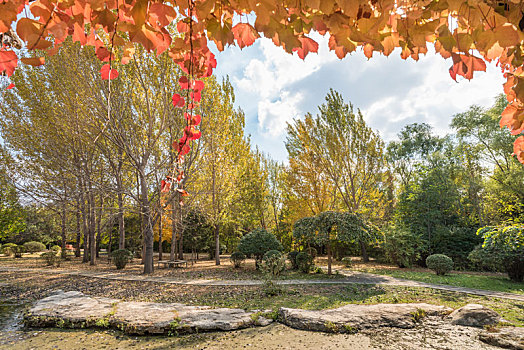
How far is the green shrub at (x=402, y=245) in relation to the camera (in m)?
12.4

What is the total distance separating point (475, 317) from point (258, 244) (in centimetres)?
820

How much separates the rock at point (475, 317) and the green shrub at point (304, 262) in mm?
5845

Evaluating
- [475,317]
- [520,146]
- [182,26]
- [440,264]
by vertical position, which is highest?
[182,26]

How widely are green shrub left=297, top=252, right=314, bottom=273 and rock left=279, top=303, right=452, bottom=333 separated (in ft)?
17.0

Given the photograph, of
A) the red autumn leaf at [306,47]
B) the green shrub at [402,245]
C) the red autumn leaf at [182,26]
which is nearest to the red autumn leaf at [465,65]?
the red autumn leaf at [306,47]

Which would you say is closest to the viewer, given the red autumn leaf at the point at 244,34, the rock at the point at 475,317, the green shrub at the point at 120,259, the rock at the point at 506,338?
the red autumn leaf at the point at 244,34

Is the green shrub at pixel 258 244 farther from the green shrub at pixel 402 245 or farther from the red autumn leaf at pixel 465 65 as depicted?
the red autumn leaf at pixel 465 65

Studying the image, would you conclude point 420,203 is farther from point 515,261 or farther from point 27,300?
point 27,300

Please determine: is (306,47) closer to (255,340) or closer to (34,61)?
(34,61)

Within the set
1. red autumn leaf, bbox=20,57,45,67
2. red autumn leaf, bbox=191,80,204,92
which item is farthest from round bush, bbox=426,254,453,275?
red autumn leaf, bbox=20,57,45,67

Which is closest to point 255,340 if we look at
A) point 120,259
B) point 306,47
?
point 306,47

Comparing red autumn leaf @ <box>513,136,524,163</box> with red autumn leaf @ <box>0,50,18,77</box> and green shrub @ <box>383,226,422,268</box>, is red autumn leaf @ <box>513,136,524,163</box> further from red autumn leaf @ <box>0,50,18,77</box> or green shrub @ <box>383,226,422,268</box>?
green shrub @ <box>383,226,422,268</box>

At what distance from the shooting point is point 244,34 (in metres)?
1.09

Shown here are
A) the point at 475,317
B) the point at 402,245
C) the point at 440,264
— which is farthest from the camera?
the point at 402,245
